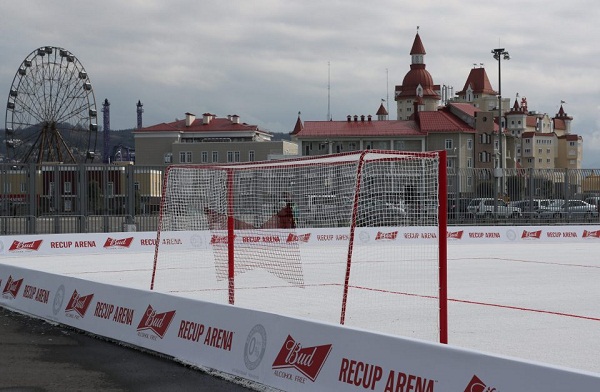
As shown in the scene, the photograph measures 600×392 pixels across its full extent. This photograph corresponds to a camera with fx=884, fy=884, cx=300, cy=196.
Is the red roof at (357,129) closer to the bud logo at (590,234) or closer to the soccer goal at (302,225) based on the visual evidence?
the bud logo at (590,234)

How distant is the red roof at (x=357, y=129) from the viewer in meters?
122

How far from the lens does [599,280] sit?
63.0ft

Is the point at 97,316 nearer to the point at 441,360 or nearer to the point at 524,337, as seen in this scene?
the point at 524,337

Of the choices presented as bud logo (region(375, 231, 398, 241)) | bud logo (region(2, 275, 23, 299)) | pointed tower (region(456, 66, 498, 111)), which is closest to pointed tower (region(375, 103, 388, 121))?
pointed tower (region(456, 66, 498, 111))

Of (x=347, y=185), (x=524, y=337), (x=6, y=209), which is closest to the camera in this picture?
(x=524, y=337)

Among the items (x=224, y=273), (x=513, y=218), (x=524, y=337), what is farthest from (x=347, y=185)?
(x=513, y=218)

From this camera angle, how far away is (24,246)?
27375mm

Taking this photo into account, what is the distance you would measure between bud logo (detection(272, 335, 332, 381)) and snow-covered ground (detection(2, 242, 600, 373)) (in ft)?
9.27

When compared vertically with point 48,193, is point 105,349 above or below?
below

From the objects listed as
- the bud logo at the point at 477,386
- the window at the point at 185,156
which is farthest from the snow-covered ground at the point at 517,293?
the window at the point at 185,156

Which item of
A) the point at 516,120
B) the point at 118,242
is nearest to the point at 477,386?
the point at 118,242

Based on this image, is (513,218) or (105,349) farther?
(513,218)

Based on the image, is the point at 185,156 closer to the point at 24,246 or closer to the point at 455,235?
the point at 455,235

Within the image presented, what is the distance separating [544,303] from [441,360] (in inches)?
340
